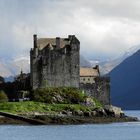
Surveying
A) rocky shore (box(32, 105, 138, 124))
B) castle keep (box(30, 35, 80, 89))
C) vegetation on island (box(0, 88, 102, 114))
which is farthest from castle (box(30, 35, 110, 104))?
rocky shore (box(32, 105, 138, 124))

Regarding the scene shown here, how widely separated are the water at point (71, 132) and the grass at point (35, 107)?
7.60 m

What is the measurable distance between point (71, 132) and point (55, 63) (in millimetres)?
33509

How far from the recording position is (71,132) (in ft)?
388

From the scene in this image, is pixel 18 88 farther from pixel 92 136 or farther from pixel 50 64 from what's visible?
pixel 92 136

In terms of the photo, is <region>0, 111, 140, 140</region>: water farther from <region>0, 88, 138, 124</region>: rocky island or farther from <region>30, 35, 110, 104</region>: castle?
<region>30, 35, 110, 104</region>: castle

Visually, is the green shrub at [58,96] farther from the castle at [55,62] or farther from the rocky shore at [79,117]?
the rocky shore at [79,117]

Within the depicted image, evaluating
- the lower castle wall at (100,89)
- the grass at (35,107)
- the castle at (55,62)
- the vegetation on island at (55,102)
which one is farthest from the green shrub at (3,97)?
the lower castle wall at (100,89)

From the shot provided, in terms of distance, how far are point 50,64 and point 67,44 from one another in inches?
211

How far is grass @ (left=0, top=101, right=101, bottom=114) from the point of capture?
137 meters

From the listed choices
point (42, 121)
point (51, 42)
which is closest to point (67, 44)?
point (51, 42)

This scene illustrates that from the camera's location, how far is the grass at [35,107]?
5399 inches

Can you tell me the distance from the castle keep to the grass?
721 centimetres

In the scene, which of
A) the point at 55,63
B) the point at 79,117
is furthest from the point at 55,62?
the point at 79,117

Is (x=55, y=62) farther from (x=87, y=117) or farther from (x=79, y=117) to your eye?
(x=79, y=117)
